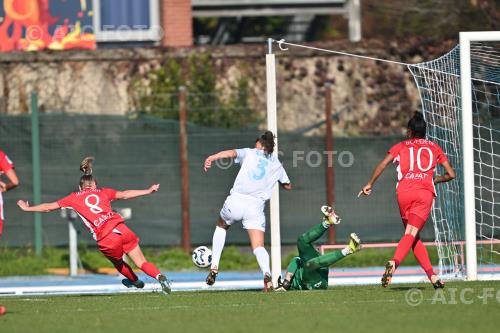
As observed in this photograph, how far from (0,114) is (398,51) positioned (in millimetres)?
7948

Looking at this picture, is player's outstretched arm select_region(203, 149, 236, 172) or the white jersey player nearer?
player's outstretched arm select_region(203, 149, 236, 172)

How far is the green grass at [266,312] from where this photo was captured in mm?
9359

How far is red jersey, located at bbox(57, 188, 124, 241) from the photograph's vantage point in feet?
40.3

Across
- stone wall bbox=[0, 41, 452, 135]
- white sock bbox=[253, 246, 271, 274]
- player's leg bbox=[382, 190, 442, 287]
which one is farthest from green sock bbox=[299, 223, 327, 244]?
stone wall bbox=[0, 41, 452, 135]

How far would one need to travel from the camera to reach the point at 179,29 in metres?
24.6

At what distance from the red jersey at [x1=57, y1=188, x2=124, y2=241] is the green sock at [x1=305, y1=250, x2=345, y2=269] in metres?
2.18

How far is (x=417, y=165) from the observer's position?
1210cm

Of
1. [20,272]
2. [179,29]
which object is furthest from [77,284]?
[179,29]

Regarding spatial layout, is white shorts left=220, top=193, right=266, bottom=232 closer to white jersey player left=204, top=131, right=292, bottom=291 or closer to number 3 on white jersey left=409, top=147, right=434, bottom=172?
white jersey player left=204, top=131, right=292, bottom=291

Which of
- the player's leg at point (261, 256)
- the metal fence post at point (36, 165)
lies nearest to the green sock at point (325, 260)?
the player's leg at point (261, 256)

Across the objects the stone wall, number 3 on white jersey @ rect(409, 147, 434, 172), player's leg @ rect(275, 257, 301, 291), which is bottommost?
player's leg @ rect(275, 257, 301, 291)

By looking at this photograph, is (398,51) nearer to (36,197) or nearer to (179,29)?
(179,29)

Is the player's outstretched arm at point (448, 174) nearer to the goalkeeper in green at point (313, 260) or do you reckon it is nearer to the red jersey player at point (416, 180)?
the red jersey player at point (416, 180)

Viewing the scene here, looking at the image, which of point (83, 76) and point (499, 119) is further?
point (83, 76)
